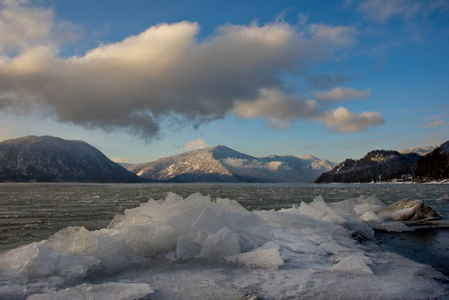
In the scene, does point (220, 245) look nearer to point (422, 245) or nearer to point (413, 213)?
point (422, 245)

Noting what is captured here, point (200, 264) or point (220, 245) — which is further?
point (220, 245)

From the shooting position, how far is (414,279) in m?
6.73

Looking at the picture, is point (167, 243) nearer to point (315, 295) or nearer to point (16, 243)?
point (315, 295)

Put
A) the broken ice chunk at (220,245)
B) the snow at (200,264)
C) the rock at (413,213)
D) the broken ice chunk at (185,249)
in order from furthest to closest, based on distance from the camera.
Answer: the rock at (413,213) < the broken ice chunk at (220,245) < the broken ice chunk at (185,249) < the snow at (200,264)

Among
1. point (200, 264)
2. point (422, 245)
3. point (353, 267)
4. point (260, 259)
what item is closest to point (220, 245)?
point (200, 264)

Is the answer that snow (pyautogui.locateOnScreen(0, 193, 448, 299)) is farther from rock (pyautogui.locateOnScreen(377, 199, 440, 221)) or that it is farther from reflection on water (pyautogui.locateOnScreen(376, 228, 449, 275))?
rock (pyautogui.locateOnScreen(377, 199, 440, 221))

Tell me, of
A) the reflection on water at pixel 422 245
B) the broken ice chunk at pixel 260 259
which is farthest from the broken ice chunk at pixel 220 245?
the reflection on water at pixel 422 245

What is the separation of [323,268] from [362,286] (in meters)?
1.43

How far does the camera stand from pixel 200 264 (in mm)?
7648

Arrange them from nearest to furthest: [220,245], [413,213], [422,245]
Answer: [220,245] < [422,245] < [413,213]

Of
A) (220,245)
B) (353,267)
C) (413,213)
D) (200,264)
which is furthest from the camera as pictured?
(413,213)

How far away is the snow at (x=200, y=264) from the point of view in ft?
18.8

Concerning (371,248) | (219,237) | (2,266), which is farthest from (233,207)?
(2,266)

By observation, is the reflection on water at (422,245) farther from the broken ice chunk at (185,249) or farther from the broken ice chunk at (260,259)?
the broken ice chunk at (185,249)
